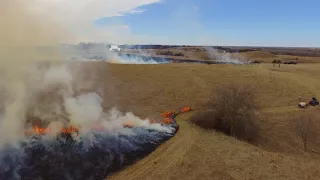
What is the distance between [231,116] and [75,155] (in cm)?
1854

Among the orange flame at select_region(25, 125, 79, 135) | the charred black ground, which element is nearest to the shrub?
the charred black ground

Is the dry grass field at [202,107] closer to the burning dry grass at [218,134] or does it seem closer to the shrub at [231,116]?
the burning dry grass at [218,134]

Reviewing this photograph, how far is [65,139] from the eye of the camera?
103 feet

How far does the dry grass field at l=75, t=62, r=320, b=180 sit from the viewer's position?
26375 mm

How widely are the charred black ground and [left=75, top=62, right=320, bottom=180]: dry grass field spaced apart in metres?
1.55

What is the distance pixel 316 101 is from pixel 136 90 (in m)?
27.4

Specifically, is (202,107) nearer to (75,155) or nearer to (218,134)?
(218,134)

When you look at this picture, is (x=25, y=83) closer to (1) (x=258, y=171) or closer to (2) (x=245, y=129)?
(2) (x=245, y=129)

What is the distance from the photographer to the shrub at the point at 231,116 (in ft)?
129

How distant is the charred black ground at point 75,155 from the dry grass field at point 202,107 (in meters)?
1.55

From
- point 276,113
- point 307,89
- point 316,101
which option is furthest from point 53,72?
point 307,89

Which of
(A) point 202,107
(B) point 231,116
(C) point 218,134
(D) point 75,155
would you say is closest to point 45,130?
(D) point 75,155

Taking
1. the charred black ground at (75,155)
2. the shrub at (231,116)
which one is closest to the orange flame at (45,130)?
the charred black ground at (75,155)

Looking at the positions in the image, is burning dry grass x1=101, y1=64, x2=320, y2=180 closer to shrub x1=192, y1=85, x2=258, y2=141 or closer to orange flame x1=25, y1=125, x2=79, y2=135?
shrub x1=192, y1=85, x2=258, y2=141
